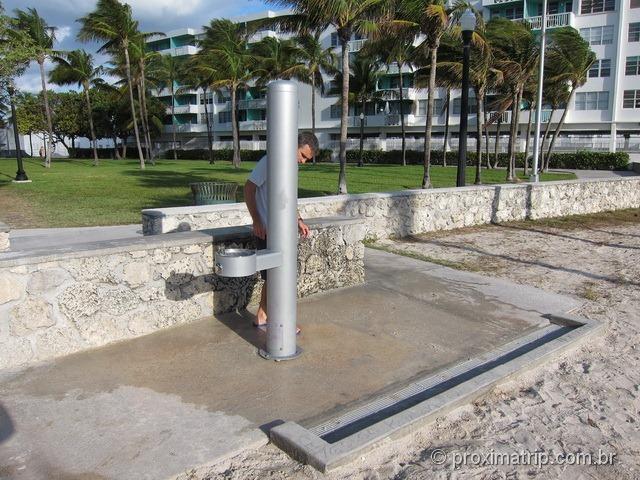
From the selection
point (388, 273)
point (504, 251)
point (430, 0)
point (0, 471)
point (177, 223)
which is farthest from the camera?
point (430, 0)

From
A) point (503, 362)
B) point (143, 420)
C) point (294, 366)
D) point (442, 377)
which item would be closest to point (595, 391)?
point (503, 362)

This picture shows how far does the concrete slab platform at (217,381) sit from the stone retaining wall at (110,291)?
5.6 inches

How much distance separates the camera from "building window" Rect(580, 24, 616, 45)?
47.0 m

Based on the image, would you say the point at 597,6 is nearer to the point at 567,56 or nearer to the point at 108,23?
the point at 567,56

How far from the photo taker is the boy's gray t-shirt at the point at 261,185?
173 inches

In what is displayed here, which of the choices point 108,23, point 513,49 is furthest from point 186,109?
point 513,49

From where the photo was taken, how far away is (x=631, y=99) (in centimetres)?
4628

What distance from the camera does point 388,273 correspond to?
7.09m

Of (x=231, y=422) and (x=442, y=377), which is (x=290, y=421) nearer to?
(x=231, y=422)

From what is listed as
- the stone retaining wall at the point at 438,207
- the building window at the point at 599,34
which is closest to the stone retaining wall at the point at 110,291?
the stone retaining wall at the point at 438,207

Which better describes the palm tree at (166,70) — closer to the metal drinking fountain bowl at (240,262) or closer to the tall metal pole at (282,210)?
the tall metal pole at (282,210)

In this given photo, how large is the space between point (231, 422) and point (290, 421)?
14.0 inches

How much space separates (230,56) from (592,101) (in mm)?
31530

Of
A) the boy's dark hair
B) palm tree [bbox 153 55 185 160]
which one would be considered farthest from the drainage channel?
palm tree [bbox 153 55 185 160]
